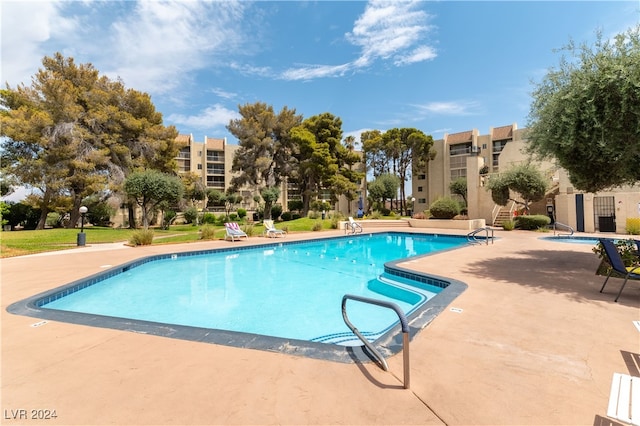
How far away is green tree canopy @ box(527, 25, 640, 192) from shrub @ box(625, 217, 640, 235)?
11.9 m

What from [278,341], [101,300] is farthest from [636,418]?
[101,300]

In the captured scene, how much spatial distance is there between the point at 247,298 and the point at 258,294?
35 cm

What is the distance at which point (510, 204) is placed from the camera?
2252 cm

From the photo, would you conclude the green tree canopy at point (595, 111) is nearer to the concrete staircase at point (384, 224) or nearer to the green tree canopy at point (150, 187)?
the concrete staircase at point (384, 224)

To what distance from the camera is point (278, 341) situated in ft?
10.7

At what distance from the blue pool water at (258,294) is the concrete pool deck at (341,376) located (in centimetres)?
158

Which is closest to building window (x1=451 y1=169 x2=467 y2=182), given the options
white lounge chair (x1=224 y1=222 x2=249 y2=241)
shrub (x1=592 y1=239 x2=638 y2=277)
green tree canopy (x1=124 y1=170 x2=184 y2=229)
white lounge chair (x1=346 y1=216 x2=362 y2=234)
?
white lounge chair (x1=346 y1=216 x2=362 y2=234)

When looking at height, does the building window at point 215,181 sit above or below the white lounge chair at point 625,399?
above

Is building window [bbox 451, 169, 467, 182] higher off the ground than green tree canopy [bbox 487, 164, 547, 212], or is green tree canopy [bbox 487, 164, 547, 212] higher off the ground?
building window [bbox 451, 169, 467, 182]

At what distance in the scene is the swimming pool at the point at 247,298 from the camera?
4062mm

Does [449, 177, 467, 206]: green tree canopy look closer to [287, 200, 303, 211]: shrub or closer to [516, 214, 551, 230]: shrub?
[516, 214, 551, 230]: shrub

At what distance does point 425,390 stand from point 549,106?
675 centimetres

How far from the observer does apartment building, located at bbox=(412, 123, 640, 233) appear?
15.8m

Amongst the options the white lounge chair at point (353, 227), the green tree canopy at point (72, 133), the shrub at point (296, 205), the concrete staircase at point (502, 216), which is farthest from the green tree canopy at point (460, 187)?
the green tree canopy at point (72, 133)
